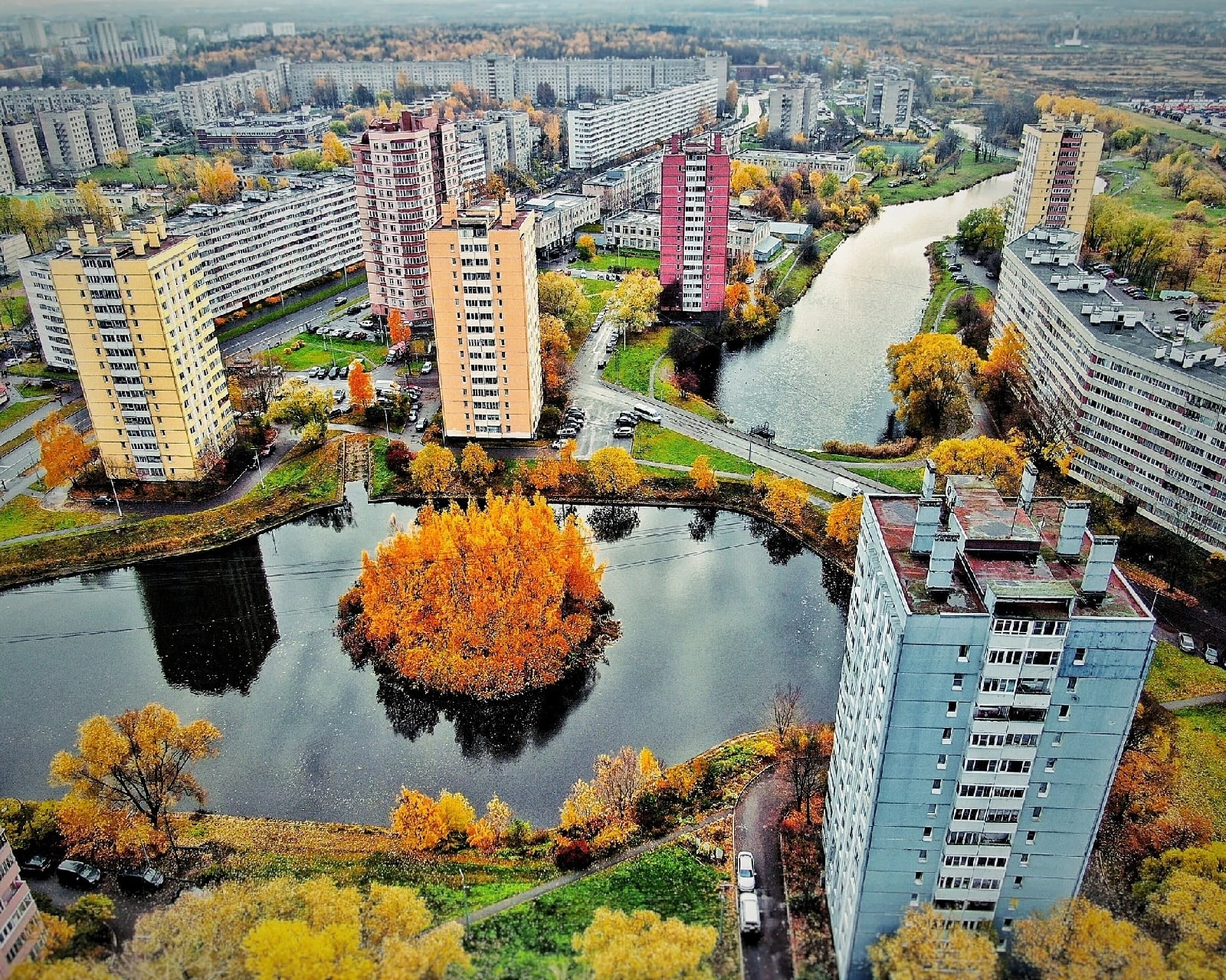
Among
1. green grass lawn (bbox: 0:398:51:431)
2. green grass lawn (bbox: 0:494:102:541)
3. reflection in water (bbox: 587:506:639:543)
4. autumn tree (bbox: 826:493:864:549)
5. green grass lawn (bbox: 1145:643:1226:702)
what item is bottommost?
reflection in water (bbox: 587:506:639:543)

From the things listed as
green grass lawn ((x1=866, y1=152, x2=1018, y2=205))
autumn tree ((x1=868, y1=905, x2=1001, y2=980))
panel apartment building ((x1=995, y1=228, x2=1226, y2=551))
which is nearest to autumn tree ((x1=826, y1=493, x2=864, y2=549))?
panel apartment building ((x1=995, y1=228, x2=1226, y2=551))

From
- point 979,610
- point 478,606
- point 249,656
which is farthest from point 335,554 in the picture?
point 979,610

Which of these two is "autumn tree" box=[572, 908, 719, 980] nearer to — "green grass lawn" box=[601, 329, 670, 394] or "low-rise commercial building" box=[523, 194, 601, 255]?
"green grass lawn" box=[601, 329, 670, 394]

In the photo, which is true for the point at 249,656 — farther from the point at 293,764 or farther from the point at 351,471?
the point at 351,471

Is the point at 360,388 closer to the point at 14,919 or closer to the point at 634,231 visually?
the point at 14,919

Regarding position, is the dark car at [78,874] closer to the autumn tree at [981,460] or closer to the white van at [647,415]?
the white van at [647,415]

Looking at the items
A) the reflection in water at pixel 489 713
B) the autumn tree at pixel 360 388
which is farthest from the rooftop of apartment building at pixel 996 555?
the autumn tree at pixel 360 388
